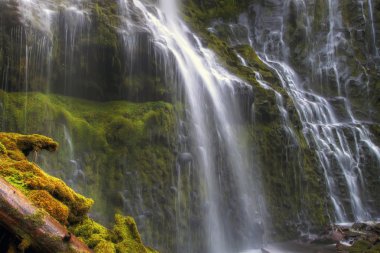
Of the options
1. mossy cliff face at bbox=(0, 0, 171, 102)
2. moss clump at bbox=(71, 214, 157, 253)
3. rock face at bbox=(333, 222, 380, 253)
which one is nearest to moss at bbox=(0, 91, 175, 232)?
mossy cliff face at bbox=(0, 0, 171, 102)

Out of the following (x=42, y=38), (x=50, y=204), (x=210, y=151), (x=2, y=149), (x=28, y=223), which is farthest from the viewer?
(x=210, y=151)

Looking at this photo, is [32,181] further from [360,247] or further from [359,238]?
[359,238]

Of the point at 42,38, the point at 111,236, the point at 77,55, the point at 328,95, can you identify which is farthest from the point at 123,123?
the point at 328,95

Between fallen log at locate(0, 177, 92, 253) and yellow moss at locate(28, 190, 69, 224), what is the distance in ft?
0.46

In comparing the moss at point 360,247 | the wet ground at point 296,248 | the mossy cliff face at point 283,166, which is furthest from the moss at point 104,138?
the moss at point 360,247

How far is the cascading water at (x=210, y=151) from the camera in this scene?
427 inches

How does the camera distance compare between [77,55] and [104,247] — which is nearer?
[104,247]

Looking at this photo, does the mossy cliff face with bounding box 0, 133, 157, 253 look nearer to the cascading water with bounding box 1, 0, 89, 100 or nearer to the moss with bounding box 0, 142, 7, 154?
the moss with bounding box 0, 142, 7, 154

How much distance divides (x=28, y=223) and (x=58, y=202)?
1.69 ft

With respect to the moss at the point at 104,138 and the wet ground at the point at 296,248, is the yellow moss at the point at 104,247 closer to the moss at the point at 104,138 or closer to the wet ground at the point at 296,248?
the moss at the point at 104,138

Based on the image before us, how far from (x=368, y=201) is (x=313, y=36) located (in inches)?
437

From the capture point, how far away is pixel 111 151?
9.79 meters

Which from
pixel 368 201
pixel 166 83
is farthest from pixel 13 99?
pixel 368 201

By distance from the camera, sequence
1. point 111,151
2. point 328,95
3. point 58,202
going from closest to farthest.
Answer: point 58,202
point 111,151
point 328,95
